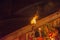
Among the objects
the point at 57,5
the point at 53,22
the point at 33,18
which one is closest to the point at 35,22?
the point at 33,18

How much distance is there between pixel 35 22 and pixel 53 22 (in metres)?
0.18

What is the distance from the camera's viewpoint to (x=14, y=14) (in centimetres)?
159

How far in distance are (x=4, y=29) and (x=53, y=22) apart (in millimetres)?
482

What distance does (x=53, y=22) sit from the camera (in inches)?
63.3

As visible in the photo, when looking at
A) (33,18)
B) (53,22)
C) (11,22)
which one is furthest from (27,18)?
(53,22)

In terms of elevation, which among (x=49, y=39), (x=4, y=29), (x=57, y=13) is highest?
(x=57, y=13)

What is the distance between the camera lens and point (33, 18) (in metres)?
1.59

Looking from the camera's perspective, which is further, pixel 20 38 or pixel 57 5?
pixel 57 5

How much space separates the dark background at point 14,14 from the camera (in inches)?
61.4

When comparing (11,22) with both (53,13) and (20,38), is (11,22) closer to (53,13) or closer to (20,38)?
(20,38)

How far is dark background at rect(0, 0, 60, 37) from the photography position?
1.56 metres

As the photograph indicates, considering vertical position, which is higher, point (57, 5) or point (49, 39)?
point (57, 5)

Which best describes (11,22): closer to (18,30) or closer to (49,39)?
(18,30)

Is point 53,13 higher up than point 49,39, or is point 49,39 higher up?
point 53,13
